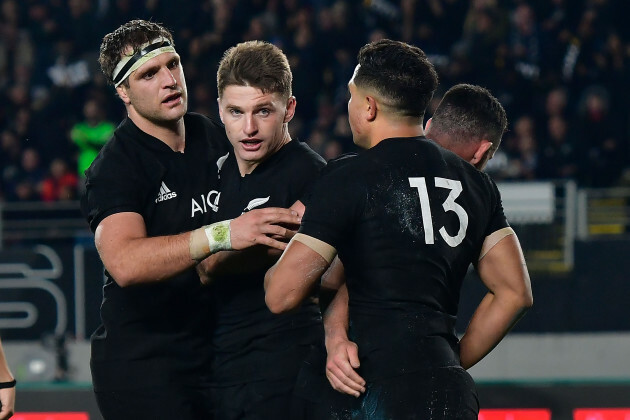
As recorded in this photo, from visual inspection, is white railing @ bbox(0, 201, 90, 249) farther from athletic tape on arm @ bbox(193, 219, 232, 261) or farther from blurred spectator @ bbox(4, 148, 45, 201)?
athletic tape on arm @ bbox(193, 219, 232, 261)

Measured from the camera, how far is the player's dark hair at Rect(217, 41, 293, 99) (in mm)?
3973

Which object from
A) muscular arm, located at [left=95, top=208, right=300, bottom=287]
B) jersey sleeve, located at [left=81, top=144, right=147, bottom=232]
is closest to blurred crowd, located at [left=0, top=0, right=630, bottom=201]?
jersey sleeve, located at [left=81, top=144, right=147, bottom=232]

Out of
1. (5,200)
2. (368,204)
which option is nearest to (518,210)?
(5,200)

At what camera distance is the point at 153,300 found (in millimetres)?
4141

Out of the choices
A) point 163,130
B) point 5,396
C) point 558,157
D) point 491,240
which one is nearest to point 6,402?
point 5,396

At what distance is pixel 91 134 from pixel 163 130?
705 centimetres

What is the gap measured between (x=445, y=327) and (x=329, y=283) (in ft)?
1.39

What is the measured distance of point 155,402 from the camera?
4109 millimetres

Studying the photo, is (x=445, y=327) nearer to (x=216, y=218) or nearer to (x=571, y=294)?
(x=216, y=218)

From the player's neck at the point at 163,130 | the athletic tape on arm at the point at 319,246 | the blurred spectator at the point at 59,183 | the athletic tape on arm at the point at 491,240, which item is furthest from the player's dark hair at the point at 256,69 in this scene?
the blurred spectator at the point at 59,183

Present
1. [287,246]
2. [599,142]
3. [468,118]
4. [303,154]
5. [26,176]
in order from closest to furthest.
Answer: [287,246]
[468,118]
[303,154]
[599,142]
[26,176]

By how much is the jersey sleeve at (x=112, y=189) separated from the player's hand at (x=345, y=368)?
1029mm

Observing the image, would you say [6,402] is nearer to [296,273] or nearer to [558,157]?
[296,273]

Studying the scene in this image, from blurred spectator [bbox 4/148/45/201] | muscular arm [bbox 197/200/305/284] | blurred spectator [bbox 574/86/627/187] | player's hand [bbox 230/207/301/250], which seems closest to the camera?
player's hand [bbox 230/207/301/250]
